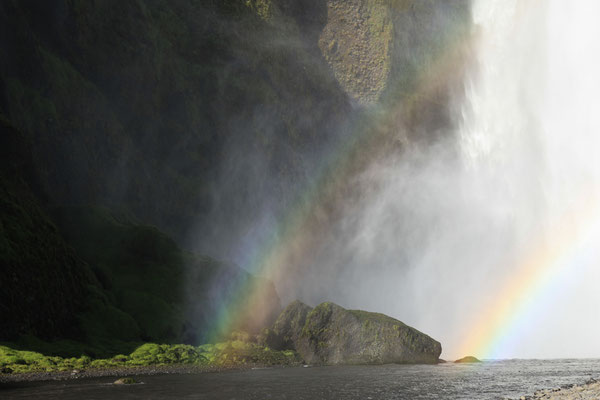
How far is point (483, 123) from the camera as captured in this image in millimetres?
128500

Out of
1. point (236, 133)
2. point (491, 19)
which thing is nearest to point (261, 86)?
point (236, 133)

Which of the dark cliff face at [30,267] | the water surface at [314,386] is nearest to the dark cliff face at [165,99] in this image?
the dark cliff face at [30,267]

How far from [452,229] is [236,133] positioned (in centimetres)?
4933

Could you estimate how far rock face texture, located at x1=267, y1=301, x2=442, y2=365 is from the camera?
67375 millimetres

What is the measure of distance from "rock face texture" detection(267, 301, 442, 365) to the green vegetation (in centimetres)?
280

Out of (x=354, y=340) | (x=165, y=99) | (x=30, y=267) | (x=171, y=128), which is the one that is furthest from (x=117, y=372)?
(x=165, y=99)

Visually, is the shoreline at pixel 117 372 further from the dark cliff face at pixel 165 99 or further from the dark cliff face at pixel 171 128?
the dark cliff face at pixel 165 99

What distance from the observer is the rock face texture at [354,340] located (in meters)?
67.4

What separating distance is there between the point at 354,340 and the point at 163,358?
21.8 m

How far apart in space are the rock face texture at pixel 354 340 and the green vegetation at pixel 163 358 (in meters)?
2.80

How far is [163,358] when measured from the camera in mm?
59625

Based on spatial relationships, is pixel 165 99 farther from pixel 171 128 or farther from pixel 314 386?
pixel 314 386

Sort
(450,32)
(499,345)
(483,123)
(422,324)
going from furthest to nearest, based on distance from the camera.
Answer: (450,32)
(483,123)
(422,324)
(499,345)

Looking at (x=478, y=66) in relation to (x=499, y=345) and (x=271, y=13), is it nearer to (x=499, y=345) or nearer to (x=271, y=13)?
(x=271, y=13)
